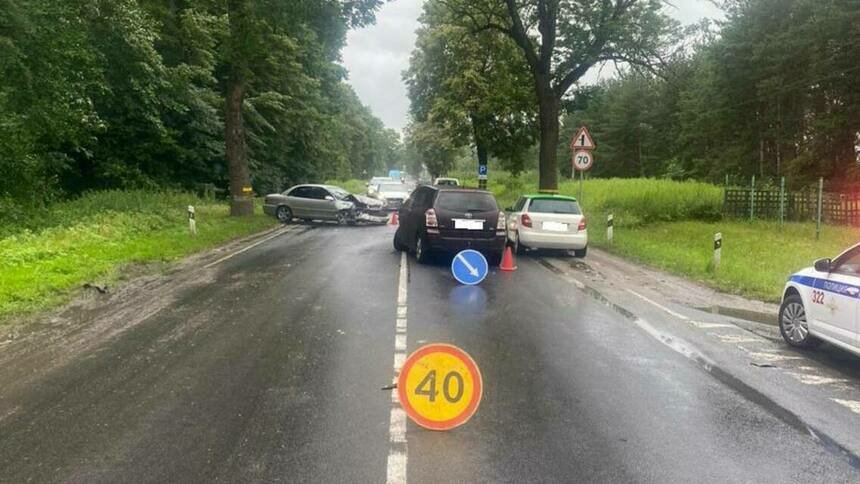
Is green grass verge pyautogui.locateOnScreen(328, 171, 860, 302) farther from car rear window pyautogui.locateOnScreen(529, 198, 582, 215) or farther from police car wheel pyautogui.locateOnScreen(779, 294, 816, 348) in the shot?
police car wheel pyautogui.locateOnScreen(779, 294, 816, 348)

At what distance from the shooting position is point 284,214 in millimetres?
26578

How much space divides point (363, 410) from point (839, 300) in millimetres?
5106

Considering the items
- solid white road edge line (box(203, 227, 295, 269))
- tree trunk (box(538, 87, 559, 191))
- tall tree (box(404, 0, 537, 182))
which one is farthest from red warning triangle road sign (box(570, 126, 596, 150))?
tall tree (box(404, 0, 537, 182))

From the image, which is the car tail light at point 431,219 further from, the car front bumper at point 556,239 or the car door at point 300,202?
the car door at point 300,202

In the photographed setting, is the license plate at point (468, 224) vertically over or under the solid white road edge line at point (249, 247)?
over

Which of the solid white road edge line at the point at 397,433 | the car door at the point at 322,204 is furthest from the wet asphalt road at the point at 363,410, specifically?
the car door at the point at 322,204

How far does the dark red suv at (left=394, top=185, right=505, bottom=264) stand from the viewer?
44.3 ft

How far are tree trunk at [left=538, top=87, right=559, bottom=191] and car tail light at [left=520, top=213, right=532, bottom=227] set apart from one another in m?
9.96

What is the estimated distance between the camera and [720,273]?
12945 millimetres

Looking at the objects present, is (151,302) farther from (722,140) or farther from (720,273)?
(722,140)

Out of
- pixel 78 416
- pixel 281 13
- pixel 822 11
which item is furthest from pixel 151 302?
pixel 822 11

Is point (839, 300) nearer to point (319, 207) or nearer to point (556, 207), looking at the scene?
point (556, 207)

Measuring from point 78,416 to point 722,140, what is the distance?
5520 centimetres

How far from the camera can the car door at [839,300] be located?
259 inches
